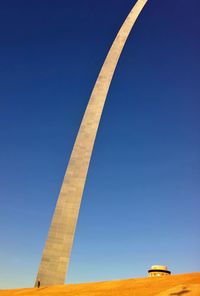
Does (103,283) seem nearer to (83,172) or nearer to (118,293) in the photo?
(118,293)

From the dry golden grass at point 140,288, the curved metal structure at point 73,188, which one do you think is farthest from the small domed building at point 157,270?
the dry golden grass at point 140,288

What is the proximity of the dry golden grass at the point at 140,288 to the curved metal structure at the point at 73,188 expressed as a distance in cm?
475

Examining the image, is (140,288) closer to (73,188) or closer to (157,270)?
(73,188)

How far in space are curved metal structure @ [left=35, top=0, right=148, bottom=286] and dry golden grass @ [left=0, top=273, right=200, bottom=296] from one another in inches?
187

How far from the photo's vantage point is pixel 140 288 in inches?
351

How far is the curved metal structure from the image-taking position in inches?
634

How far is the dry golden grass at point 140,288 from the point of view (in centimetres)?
786

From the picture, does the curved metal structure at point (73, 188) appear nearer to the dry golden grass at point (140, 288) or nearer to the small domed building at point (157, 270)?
the dry golden grass at point (140, 288)

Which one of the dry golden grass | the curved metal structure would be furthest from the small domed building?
the dry golden grass

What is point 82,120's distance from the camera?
21516 millimetres

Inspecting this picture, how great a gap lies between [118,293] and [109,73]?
17467 mm

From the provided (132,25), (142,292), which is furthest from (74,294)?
(132,25)

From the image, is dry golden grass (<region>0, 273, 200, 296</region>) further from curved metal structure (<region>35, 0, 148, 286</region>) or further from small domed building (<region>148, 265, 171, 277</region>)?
small domed building (<region>148, 265, 171, 277</region>)

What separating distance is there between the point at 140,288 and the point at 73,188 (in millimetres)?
10074
